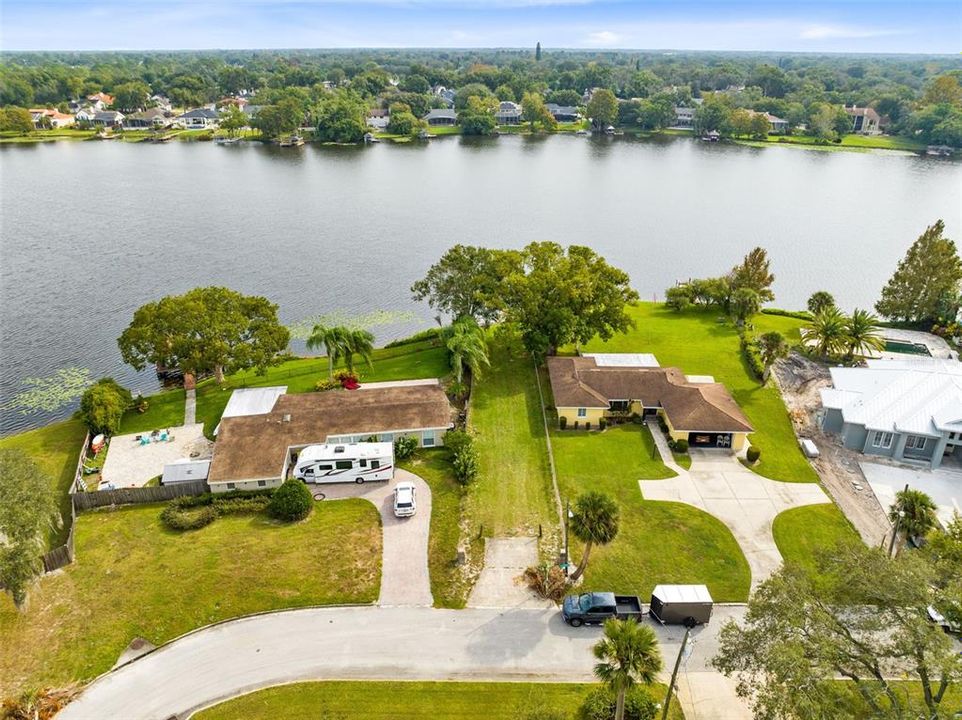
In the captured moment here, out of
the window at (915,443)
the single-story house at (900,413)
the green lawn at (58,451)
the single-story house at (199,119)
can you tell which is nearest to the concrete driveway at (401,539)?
the green lawn at (58,451)

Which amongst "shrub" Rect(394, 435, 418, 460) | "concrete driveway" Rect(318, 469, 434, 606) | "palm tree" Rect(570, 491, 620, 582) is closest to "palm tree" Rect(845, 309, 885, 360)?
"palm tree" Rect(570, 491, 620, 582)

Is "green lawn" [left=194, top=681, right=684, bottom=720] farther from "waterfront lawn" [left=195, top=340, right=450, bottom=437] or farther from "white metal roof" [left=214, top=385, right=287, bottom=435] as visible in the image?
"waterfront lawn" [left=195, top=340, right=450, bottom=437]

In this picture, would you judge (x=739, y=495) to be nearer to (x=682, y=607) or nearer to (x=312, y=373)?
(x=682, y=607)

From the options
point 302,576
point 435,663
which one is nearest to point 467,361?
point 302,576

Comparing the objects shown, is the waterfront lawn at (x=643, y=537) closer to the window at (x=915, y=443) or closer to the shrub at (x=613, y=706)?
the shrub at (x=613, y=706)

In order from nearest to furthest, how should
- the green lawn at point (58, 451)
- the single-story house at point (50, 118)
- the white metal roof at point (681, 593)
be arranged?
the white metal roof at point (681, 593), the green lawn at point (58, 451), the single-story house at point (50, 118)
